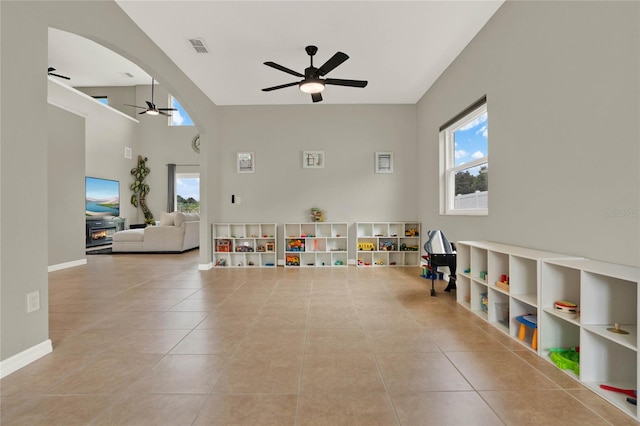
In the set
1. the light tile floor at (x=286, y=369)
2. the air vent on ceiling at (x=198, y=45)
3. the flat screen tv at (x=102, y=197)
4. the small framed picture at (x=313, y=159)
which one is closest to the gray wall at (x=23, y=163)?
the light tile floor at (x=286, y=369)

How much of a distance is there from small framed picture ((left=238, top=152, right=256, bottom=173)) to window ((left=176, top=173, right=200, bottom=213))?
4593 millimetres

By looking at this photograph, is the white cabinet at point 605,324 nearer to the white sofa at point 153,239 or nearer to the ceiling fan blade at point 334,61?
the ceiling fan blade at point 334,61

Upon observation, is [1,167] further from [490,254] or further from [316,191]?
[316,191]

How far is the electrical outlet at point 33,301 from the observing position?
1963 millimetres

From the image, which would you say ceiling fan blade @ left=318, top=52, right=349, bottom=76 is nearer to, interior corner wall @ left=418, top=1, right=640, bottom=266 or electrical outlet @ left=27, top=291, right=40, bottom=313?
interior corner wall @ left=418, top=1, right=640, bottom=266

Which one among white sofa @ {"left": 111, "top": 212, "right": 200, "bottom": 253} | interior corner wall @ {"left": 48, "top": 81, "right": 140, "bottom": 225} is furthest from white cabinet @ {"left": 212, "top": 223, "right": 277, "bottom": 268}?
interior corner wall @ {"left": 48, "top": 81, "right": 140, "bottom": 225}

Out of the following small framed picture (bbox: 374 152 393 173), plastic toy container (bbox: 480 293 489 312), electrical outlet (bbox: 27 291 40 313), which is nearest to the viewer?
electrical outlet (bbox: 27 291 40 313)

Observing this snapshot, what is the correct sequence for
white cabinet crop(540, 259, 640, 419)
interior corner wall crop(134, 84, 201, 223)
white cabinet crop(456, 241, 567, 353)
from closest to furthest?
white cabinet crop(540, 259, 640, 419) < white cabinet crop(456, 241, 567, 353) < interior corner wall crop(134, 84, 201, 223)

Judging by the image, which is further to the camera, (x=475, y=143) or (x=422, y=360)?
(x=475, y=143)

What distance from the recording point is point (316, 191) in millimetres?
5664

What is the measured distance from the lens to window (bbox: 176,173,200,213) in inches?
379

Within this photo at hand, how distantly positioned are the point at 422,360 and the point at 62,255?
20.6 feet

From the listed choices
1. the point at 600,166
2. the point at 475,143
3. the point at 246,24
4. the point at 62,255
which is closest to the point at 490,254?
the point at 600,166

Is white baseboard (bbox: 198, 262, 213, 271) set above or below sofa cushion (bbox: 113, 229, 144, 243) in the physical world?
below
